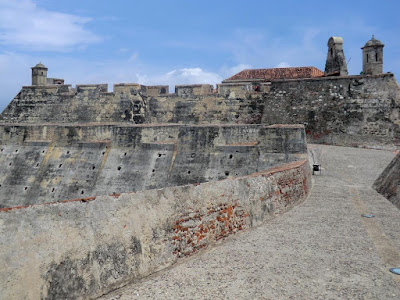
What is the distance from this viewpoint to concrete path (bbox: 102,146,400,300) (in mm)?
4086

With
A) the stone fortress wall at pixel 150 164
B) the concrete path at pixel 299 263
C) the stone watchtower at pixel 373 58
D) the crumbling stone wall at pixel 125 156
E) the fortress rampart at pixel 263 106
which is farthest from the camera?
the stone watchtower at pixel 373 58

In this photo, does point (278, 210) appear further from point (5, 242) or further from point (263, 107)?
point (263, 107)

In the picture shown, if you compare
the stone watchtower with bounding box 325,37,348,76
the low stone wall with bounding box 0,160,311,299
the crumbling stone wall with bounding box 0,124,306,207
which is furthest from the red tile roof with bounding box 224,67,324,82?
the low stone wall with bounding box 0,160,311,299

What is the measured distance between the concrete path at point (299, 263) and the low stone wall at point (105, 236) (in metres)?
0.23

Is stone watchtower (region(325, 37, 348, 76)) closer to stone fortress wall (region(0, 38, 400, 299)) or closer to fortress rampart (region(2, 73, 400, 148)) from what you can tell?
stone fortress wall (region(0, 38, 400, 299))

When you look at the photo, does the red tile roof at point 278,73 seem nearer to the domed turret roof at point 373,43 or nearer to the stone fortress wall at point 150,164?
the stone fortress wall at point 150,164

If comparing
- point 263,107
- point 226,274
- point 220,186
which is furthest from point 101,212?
point 263,107

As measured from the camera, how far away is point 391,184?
9.77 metres

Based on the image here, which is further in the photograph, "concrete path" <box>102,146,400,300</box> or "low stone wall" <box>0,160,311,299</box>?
"concrete path" <box>102,146,400,300</box>

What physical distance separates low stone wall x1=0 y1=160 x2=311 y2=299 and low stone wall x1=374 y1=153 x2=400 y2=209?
471 centimetres

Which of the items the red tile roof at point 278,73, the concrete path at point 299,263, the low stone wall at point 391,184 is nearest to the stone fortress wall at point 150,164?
the concrete path at point 299,263

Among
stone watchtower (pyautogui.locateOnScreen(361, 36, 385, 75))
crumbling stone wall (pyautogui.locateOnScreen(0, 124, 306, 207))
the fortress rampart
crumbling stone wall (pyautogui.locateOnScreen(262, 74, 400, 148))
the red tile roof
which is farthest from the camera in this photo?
the red tile roof

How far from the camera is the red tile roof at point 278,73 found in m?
32.2

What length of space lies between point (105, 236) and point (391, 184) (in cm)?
825
